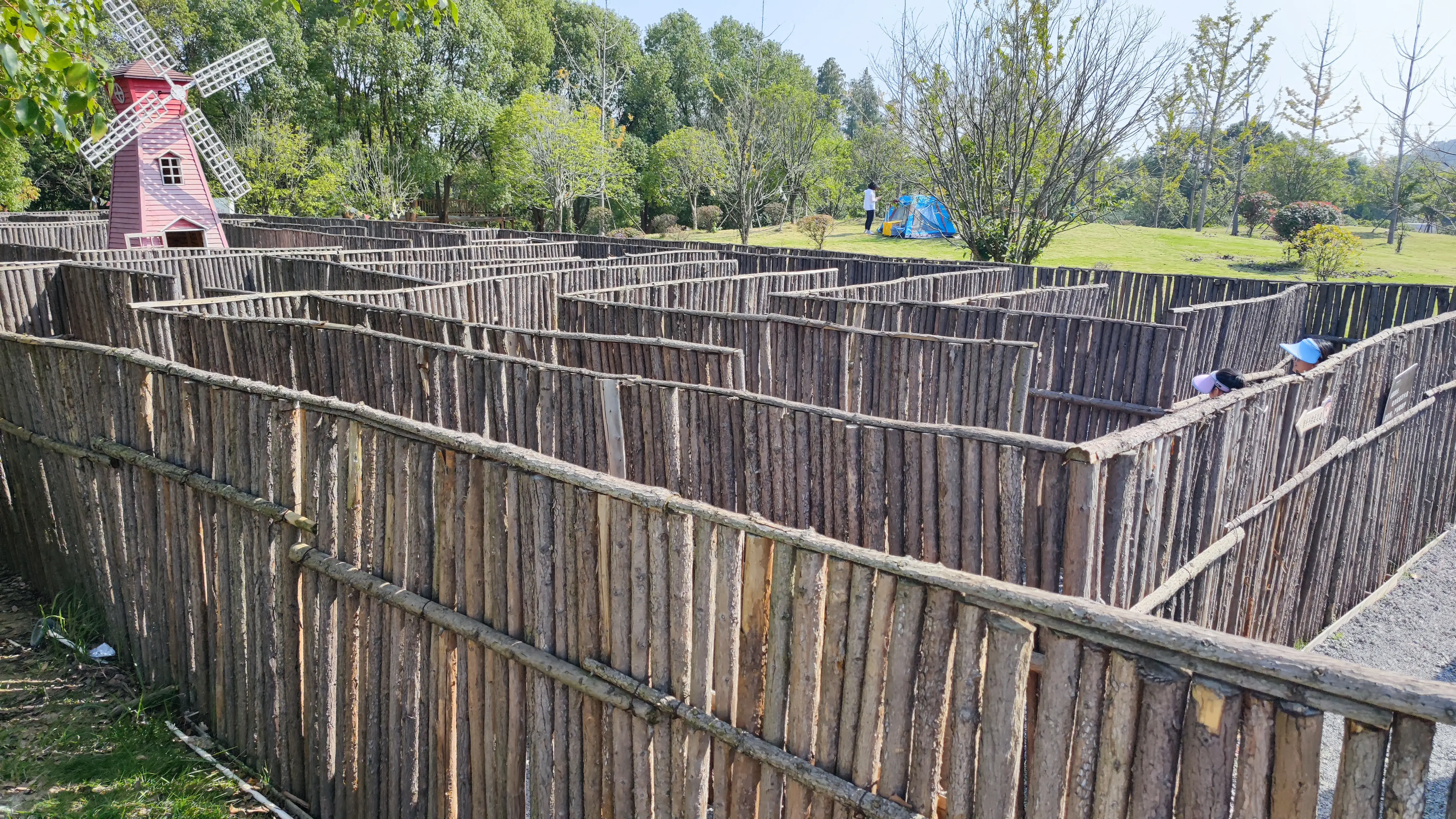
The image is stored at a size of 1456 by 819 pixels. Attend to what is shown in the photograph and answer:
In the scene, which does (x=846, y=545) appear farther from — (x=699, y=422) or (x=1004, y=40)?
(x=1004, y=40)

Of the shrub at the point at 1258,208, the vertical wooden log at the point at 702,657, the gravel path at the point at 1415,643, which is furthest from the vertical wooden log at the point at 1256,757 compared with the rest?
the shrub at the point at 1258,208

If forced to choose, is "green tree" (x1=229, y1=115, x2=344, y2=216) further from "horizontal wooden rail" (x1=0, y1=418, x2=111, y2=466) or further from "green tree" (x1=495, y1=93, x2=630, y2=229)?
"horizontal wooden rail" (x1=0, y1=418, x2=111, y2=466)

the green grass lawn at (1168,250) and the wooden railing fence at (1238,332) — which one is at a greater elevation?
the green grass lawn at (1168,250)

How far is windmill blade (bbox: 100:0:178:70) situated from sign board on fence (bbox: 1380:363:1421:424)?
28.5 metres

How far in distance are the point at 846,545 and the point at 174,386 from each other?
4.12m

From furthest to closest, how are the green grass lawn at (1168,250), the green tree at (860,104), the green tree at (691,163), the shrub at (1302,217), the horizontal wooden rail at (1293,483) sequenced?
the green tree at (860,104) < the green tree at (691,163) < the shrub at (1302,217) < the green grass lawn at (1168,250) < the horizontal wooden rail at (1293,483)

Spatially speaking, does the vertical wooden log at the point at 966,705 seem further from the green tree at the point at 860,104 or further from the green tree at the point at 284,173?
the green tree at the point at 860,104

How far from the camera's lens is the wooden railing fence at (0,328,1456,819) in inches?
94.3

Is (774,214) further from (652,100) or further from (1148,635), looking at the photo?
(1148,635)

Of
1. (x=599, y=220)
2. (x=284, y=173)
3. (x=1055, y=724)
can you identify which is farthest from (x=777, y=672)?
(x=284, y=173)

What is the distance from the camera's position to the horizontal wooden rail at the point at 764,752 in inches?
116

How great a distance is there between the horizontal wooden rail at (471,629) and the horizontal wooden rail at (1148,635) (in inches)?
29.5

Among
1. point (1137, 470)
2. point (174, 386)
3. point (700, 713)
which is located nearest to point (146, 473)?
point (174, 386)

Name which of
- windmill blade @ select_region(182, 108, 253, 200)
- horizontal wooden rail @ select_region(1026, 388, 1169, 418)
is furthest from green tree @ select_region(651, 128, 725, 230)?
horizontal wooden rail @ select_region(1026, 388, 1169, 418)
